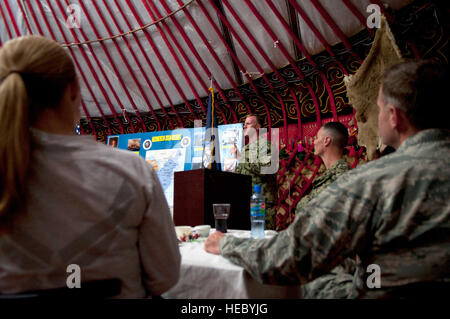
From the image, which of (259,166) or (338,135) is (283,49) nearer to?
(259,166)

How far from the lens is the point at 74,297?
48 cm

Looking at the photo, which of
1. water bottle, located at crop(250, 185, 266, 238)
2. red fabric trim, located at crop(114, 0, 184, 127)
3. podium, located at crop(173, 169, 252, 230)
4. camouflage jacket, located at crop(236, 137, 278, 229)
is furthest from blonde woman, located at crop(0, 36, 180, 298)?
red fabric trim, located at crop(114, 0, 184, 127)

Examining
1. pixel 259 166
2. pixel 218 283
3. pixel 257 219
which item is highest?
pixel 259 166

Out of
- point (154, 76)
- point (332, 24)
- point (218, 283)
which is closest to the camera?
point (218, 283)

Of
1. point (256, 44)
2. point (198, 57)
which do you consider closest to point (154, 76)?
point (198, 57)

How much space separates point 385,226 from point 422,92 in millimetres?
333

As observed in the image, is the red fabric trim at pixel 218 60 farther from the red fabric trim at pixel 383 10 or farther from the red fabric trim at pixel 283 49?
the red fabric trim at pixel 383 10

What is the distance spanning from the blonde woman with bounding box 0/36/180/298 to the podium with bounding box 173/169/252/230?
47.7 inches

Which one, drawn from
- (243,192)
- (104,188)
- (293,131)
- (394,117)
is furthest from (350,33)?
(104,188)

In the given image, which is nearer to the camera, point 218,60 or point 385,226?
point 385,226

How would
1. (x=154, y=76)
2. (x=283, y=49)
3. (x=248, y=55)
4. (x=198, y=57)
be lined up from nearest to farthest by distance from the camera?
(x=283, y=49) → (x=248, y=55) → (x=198, y=57) → (x=154, y=76)

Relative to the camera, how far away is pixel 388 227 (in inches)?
25.5

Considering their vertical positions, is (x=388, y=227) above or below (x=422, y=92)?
below
